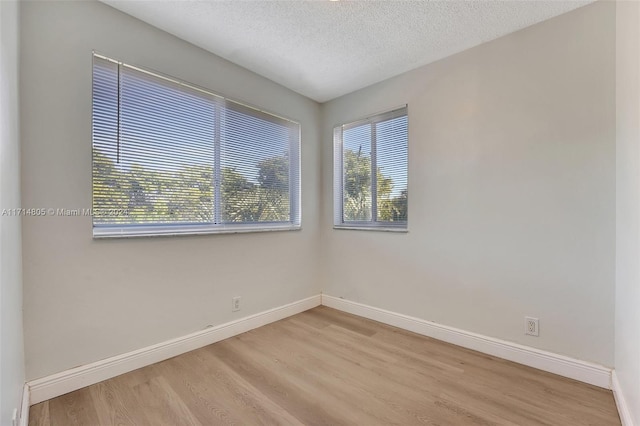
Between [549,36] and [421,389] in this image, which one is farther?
[549,36]

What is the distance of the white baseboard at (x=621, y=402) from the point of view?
144 cm

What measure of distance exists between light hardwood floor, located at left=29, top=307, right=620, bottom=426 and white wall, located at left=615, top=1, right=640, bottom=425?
0.33 m

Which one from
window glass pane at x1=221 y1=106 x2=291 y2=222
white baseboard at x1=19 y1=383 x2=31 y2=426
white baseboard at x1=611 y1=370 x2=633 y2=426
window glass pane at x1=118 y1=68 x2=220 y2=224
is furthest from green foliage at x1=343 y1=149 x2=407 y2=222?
white baseboard at x1=19 y1=383 x2=31 y2=426

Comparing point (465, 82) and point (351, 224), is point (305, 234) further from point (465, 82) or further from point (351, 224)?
point (465, 82)

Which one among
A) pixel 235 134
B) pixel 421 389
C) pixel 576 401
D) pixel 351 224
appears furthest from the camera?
pixel 351 224

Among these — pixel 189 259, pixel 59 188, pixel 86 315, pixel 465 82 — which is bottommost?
pixel 86 315

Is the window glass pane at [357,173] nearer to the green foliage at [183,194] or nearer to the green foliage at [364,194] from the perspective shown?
the green foliage at [364,194]

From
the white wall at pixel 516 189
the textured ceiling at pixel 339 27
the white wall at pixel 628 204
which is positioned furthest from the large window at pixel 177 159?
the white wall at pixel 628 204

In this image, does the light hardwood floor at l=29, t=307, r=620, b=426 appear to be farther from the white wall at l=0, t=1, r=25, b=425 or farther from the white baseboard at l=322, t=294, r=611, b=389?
the white wall at l=0, t=1, r=25, b=425

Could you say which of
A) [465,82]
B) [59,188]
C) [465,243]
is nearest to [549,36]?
[465,82]

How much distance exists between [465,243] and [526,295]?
0.55 metres

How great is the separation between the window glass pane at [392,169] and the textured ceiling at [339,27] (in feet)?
1.82

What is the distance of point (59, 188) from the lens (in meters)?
1.70

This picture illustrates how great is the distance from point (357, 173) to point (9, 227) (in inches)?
108
